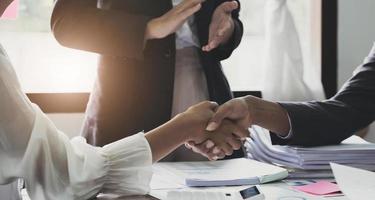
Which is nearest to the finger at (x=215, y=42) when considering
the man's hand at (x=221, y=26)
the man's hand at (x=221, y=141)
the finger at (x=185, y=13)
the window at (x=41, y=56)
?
the man's hand at (x=221, y=26)

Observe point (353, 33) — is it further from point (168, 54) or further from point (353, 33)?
point (168, 54)

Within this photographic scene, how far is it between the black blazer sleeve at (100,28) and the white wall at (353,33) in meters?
1.42

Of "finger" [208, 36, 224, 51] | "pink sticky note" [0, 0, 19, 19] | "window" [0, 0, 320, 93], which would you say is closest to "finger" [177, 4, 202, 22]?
"finger" [208, 36, 224, 51]

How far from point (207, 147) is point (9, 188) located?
1.52 feet

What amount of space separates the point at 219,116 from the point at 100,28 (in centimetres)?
35

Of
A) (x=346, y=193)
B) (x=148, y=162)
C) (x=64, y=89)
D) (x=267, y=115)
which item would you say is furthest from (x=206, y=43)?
(x=64, y=89)

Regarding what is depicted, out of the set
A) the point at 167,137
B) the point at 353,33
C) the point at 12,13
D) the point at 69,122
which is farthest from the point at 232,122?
the point at 353,33

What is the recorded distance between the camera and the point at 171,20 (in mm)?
1308

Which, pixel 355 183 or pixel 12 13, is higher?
pixel 12 13

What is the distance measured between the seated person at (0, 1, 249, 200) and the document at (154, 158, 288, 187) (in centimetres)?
14

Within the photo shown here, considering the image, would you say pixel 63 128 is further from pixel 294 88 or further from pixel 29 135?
pixel 29 135

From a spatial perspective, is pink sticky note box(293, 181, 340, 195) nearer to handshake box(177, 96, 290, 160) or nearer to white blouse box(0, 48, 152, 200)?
handshake box(177, 96, 290, 160)

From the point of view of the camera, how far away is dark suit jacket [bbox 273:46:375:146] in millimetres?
1245

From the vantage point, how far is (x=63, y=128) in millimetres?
2186
